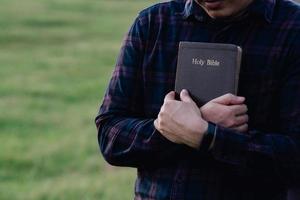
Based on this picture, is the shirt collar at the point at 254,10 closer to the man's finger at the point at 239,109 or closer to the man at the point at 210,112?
the man at the point at 210,112

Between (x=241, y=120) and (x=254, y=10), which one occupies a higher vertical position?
(x=254, y=10)

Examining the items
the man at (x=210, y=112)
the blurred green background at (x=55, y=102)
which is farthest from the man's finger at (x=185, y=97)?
the blurred green background at (x=55, y=102)

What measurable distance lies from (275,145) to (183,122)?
216mm

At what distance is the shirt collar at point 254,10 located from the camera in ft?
7.25

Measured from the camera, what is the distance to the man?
2145mm

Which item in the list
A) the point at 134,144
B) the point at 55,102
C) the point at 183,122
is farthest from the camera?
the point at 55,102

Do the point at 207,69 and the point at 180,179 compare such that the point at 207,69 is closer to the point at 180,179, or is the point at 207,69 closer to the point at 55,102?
the point at 180,179

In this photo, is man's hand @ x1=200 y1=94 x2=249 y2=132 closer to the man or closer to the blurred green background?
the man

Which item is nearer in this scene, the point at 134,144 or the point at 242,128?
the point at 242,128

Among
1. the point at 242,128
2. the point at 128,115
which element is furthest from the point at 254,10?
the point at 128,115

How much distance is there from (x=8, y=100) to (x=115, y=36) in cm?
655

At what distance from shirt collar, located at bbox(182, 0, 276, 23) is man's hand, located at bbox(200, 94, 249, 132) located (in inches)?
8.4

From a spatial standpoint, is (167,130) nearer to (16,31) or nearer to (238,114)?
(238,114)

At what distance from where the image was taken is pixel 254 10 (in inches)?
87.2
